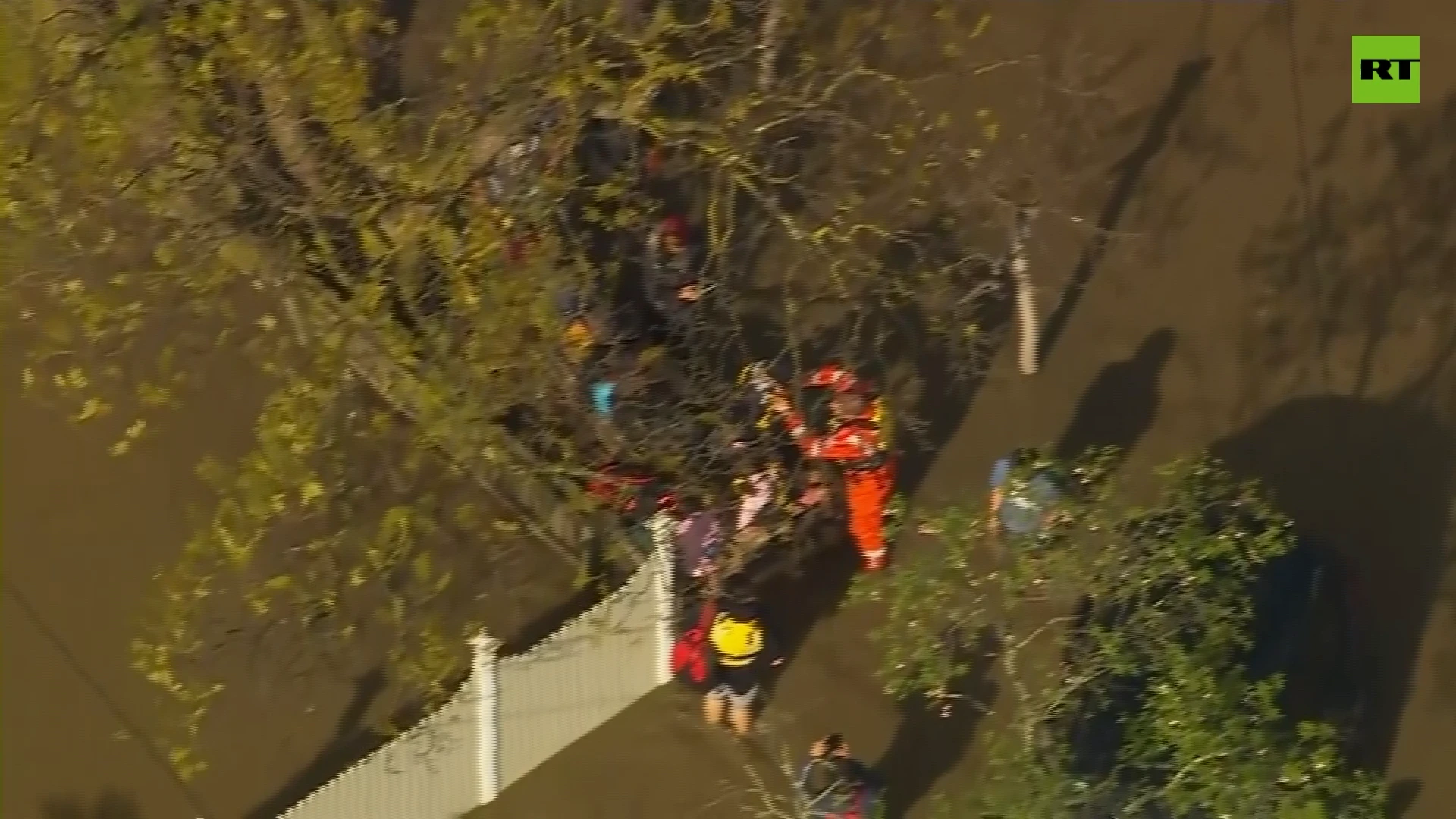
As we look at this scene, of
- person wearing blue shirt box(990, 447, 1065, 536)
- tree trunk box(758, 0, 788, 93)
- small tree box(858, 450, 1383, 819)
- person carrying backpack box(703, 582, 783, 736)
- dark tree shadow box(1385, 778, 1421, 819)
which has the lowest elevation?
dark tree shadow box(1385, 778, 1421, 819)

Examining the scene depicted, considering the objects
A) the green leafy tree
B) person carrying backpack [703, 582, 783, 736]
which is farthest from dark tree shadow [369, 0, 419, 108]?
person carrying backpack [703, 582, 783, 736]

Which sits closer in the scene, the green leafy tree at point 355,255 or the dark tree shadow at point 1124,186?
the green leafy tree at point 355,255

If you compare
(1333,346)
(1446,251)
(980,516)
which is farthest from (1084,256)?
(980,516)

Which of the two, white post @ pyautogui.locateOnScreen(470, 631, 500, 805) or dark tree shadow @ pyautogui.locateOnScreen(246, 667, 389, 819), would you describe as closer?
white post @ pyautogui.locateOnScreen(470, 631, 500, 805)

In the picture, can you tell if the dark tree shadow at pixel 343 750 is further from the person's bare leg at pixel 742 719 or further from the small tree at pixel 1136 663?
the small tree at pixel 1136 663

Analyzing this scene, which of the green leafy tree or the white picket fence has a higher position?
the green leafy tree

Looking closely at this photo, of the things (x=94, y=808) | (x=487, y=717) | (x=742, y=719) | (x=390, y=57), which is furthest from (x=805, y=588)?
(x=94, y=808)

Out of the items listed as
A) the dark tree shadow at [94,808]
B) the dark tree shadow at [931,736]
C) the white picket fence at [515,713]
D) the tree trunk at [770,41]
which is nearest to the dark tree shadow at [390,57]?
the tree trunk at [770,41]

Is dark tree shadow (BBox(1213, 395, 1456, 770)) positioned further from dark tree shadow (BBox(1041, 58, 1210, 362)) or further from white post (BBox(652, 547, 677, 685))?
white post (BBox(652, 547, 677, 685))
